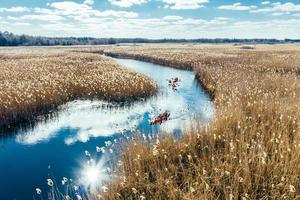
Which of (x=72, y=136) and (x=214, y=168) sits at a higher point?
(x=214, y=168)

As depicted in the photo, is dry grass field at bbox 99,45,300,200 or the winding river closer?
dry grass field at bbox 99,45,300,200

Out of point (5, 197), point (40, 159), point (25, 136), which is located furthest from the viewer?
point (25, 136)

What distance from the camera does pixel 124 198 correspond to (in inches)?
247

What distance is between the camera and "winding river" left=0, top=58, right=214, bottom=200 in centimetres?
855

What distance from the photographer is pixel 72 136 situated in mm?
12227

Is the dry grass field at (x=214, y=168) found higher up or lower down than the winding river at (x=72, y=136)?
higher up

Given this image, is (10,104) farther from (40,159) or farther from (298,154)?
(298,154)

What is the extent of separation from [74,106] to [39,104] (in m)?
1.75

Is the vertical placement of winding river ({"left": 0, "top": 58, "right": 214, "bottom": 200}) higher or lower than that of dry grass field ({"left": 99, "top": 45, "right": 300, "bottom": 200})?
lower

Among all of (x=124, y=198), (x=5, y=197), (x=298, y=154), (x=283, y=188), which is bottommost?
(x=5, y=197)

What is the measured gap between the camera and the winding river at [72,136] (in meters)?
8.55

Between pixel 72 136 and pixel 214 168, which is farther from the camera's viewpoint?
pixel 72 136

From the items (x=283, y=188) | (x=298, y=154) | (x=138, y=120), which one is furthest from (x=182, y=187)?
(x=138, y=120)

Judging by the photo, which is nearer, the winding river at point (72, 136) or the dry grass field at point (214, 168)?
the dry grass field at point (214, 168)
